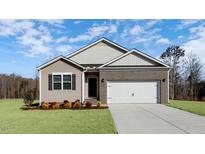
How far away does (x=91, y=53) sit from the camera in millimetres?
23359

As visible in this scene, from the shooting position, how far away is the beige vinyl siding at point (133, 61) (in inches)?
803

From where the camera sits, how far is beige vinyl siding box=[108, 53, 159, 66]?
Result: 2039cm

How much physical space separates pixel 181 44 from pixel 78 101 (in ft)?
85.8

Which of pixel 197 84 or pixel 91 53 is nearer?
pixel 91 53

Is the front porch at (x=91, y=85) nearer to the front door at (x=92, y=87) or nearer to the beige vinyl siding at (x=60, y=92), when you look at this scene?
the front door at (x=92, y=87)

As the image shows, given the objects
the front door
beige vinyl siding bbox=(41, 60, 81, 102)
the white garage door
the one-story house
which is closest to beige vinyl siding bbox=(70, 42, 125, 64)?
the one-story house

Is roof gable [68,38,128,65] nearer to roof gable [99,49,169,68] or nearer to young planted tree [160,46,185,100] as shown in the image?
roof gable [99,49,169,68]

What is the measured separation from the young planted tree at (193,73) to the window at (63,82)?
849 inches

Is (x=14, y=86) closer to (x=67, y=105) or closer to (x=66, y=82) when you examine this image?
(x=66, y=82)

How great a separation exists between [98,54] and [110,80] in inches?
183

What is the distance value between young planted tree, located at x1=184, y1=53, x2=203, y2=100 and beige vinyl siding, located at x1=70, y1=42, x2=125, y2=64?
16.3 m
